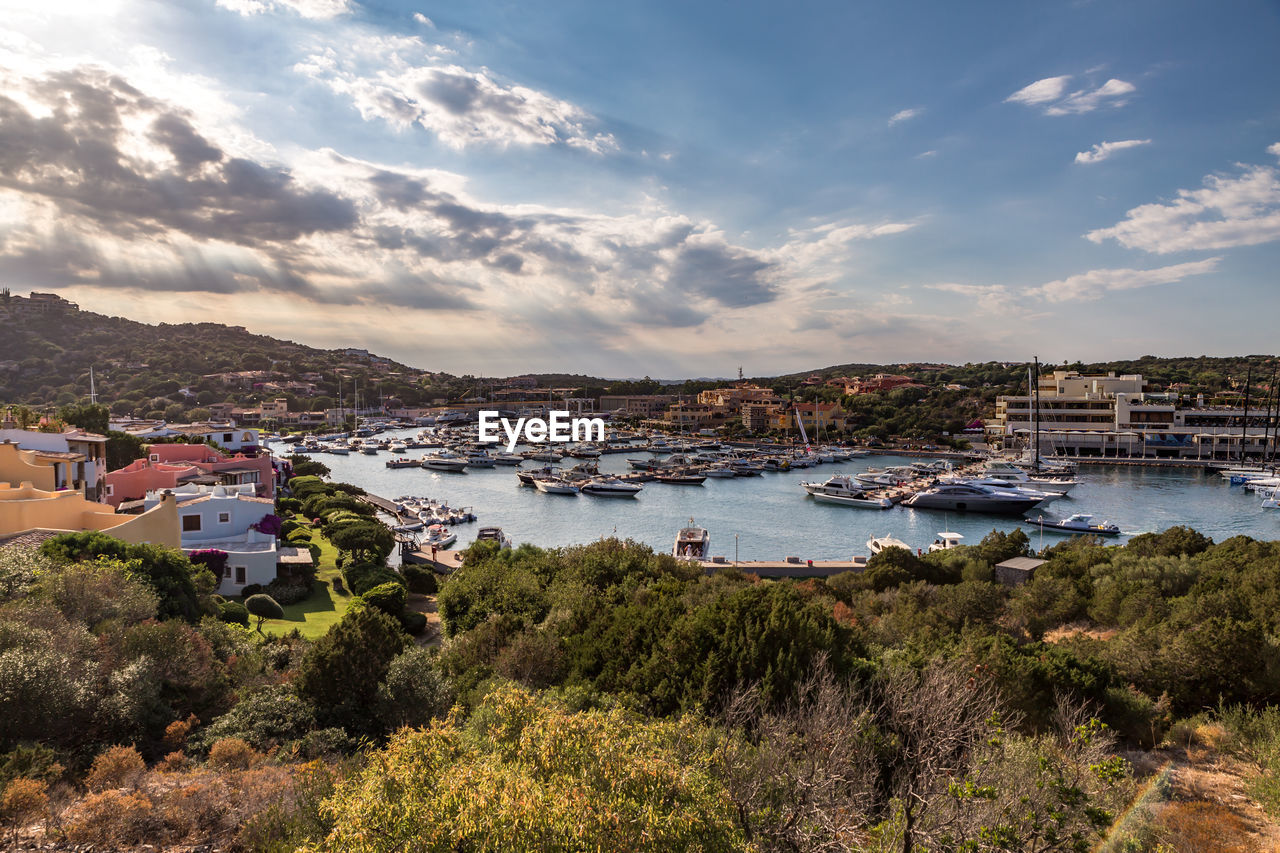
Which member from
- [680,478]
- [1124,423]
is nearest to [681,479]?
[680,478]

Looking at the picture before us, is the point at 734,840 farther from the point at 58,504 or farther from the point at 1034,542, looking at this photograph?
the point at 1034,542

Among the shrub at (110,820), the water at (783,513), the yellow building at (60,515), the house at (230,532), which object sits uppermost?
the yellow building at (60,515)

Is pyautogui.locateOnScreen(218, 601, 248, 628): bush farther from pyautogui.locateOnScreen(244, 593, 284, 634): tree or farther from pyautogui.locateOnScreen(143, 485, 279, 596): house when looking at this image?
pyautogui.locateOnScreen(143, 485, 279, 596): house

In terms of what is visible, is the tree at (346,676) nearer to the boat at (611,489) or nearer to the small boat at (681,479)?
the boat at (611,489)

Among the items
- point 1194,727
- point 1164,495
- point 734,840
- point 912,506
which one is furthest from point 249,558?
point 1164,495

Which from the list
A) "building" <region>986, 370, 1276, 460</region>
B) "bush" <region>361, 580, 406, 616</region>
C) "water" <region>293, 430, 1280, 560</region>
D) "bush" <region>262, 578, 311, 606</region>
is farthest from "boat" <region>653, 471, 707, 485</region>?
"bush" <region>361, 580, 406, 616</region>

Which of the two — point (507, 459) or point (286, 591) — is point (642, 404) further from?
point (286, 591)

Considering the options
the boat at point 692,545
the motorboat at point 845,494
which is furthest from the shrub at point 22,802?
the motorboat at point 845,494

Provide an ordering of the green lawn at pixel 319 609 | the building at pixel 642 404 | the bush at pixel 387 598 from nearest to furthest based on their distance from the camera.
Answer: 1. the green lawn at pixel 319 609
2. the bush at pixel 387 598
3. the building at pixel 642 404
